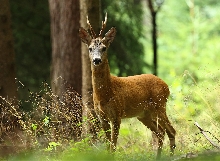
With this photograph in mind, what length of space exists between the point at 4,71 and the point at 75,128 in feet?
7.50

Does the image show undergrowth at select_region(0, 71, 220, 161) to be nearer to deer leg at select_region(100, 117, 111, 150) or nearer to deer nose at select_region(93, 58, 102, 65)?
deer leg at select_region(100, 117, 111, 150)

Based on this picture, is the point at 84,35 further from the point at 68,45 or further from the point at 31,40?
the point at 31,40

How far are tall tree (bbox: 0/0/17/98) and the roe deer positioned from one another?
2233 millimetres

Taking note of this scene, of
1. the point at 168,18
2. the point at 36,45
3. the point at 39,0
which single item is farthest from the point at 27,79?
the point at 168,18

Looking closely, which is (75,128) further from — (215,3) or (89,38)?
(215,3)

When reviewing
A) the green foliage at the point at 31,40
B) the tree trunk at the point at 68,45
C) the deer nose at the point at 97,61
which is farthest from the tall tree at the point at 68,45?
the deer nose at the point at 97,61

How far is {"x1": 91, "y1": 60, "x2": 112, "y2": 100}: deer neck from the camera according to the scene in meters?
6.22

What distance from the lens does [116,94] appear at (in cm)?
636

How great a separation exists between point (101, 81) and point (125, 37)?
5999 millimetres

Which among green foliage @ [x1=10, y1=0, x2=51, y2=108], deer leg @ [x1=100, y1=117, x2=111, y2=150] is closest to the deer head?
deer leg @ [x1=100, y1=117, x2=111, y2=150]

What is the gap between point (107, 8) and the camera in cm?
1178

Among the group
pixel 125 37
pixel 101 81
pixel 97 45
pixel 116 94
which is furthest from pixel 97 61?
pixel 125 37

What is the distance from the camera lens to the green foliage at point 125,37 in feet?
Answer: 38.7

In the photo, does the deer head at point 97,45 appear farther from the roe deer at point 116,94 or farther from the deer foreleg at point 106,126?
the deer foreleg at point 106,126
